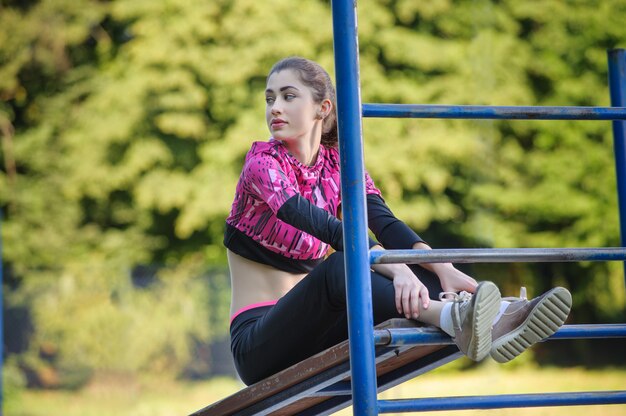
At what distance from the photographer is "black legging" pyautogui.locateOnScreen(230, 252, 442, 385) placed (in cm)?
202

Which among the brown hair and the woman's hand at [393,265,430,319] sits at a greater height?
the brown hair

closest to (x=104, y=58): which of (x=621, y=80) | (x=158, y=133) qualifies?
(x=158, y=133)

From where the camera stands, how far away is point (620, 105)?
2.75 metres

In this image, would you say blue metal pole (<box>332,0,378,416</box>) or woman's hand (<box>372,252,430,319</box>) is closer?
blue metal pole (<box>332,0,378,416</box>)

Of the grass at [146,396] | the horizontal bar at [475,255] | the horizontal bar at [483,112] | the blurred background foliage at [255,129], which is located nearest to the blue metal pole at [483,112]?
the horizontal bar at [483,112]

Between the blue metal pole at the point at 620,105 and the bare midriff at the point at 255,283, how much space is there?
107 centimetres

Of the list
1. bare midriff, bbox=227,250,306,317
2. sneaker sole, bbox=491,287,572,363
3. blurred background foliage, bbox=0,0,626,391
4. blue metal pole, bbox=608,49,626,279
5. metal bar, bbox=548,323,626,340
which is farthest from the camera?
blurred background foliage, bbox=0,0,626,391

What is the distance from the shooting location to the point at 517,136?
14000 millimetres

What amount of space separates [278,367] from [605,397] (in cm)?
78

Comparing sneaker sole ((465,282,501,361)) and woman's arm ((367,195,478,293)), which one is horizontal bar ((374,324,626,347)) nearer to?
sneaker sole ((465,282,501,361))

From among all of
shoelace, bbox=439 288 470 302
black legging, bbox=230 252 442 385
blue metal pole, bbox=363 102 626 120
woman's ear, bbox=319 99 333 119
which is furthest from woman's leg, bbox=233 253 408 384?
woman's ear, bbox=319 99 333 119

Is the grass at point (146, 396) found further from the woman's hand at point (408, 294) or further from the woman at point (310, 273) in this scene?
the woman's hand at point (408, 294)

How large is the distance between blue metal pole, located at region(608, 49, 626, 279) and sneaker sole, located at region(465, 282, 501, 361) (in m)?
1.09

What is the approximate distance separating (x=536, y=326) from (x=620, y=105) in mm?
1142
